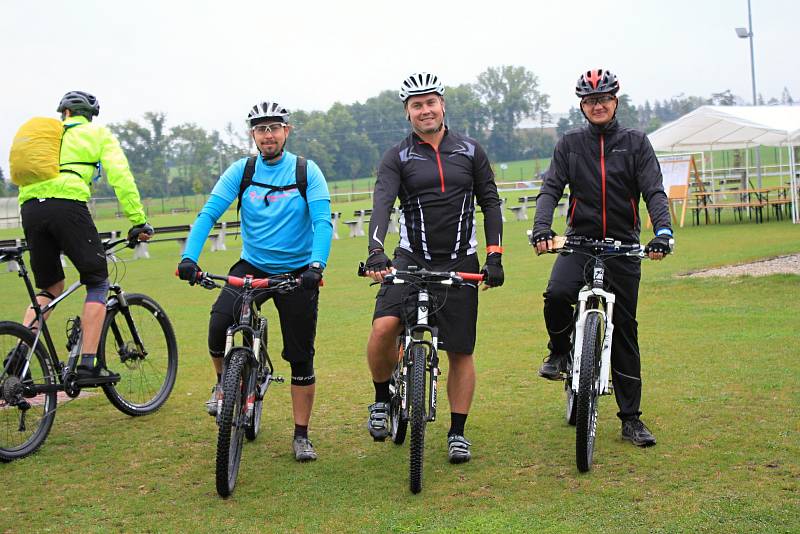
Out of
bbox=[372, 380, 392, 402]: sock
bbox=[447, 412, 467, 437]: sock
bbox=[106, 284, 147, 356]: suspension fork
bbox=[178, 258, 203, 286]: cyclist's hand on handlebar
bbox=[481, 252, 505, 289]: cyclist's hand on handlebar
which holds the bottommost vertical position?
bbox=[447, 412, 467, 437]: sock

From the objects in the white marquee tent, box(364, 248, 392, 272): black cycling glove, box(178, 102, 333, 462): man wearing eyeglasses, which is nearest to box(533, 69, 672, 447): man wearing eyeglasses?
box(364, 248, 392, 272): black cycling glove

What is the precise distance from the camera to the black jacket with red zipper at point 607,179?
632cm

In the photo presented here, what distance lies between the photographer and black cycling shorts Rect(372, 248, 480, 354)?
6.20 meters

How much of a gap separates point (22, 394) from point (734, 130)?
24.6 meters

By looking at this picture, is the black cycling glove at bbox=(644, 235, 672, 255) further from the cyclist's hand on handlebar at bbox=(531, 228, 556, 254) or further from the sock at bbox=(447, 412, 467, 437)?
the sock at bbox=(447, 412, 467, 437)

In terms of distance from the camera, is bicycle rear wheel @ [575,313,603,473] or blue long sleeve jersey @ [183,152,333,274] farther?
blue long sleeve jersey @ [183,152,333,274]

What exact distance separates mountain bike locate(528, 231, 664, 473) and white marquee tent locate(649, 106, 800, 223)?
20.4 metres

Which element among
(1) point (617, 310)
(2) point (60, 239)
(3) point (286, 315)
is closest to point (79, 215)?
(2) point (60, 239)

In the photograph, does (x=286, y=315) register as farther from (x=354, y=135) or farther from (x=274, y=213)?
(x=354, y=135)

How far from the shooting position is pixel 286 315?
6.52 meters

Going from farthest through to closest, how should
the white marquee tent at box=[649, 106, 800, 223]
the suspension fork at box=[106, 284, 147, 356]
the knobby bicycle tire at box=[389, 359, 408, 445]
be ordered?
the white marquee tent at box=[649, 106, 800, 223], the suspension fork at box=[106, 284, 147, 356], the knobby bicycle tire at box=[389, 359, 408, 445]

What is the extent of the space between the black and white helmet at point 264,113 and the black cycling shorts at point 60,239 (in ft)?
4.82

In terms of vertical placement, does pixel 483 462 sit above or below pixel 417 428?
below

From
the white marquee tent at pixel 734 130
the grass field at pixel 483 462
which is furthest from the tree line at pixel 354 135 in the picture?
the grass field at pixel 483 462
